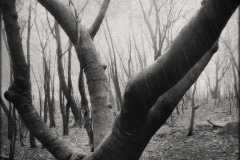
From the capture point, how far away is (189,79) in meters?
1.50

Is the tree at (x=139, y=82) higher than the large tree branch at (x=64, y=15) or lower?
lower

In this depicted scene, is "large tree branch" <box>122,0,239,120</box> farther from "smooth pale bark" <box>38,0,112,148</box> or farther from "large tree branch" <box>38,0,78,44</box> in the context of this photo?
"large tree branch" <box>38,0,78,44</box>

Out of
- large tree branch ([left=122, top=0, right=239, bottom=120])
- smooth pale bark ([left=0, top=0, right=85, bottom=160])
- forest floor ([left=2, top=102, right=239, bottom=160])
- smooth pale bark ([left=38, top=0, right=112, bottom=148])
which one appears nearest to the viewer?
large tree branch ([left=122, top=0, right=239, bottom=120])

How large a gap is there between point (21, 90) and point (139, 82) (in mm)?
968

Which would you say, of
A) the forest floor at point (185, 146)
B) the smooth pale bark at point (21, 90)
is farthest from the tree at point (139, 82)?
Answer: the forest floor at point (185, 146)

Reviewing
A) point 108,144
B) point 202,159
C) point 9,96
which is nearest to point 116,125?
point 108,144

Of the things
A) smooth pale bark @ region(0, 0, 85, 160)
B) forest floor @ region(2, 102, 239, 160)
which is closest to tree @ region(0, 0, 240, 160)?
smooth pale bark @ region(0, 0, 85, 160)

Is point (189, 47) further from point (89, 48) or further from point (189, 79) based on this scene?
point (89, 48)

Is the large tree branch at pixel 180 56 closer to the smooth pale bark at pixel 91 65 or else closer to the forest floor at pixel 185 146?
the smooth pale bark at pixel 91 65

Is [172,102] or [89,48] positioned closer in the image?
[172,102]

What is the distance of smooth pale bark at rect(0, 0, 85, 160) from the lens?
1411 millimetres

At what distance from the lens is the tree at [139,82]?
863mm

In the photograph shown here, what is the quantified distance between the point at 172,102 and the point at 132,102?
46 centimetres

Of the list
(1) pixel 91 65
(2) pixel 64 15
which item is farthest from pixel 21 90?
(2) pixel 64 15
